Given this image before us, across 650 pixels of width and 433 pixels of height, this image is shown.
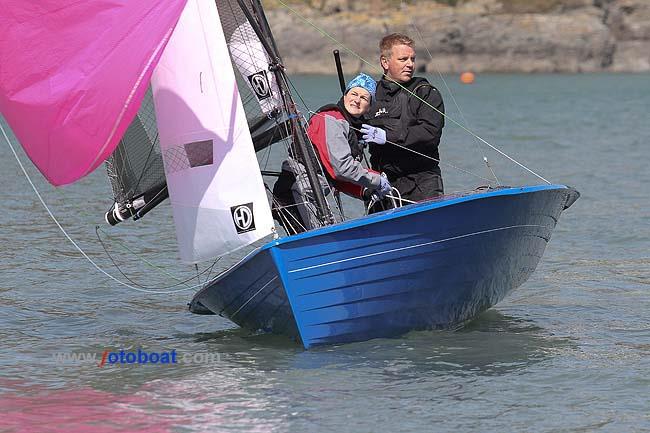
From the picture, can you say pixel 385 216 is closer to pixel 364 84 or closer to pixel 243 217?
pixel 243 217

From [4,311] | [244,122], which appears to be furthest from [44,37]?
[4,311]

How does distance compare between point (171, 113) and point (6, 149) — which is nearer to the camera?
point (171, 113)

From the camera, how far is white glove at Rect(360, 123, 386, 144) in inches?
374

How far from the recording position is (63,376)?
29.7 ft

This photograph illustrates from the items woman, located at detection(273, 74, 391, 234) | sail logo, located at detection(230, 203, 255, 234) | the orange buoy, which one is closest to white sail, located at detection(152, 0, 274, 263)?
sail logo, located at detection(230, 203, 255, 234)

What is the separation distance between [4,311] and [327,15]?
80.0 m

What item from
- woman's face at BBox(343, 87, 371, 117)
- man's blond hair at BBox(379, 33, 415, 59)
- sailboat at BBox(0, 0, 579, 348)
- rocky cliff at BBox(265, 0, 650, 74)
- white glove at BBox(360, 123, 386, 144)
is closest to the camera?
sailboat at BBox(0, 0, 579, 348)

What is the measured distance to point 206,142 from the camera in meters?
9.12

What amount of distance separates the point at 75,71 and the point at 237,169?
1284 millimetres

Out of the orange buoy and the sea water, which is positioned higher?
the orange buoy

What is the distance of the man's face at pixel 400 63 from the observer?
31.4 feet

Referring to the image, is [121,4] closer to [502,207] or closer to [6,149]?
[502,207]

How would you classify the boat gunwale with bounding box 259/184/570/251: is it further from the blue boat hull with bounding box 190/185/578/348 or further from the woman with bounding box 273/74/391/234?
the woman with bounding box 273/74/391/234

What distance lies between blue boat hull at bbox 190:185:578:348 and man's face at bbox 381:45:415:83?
123 centimetres
